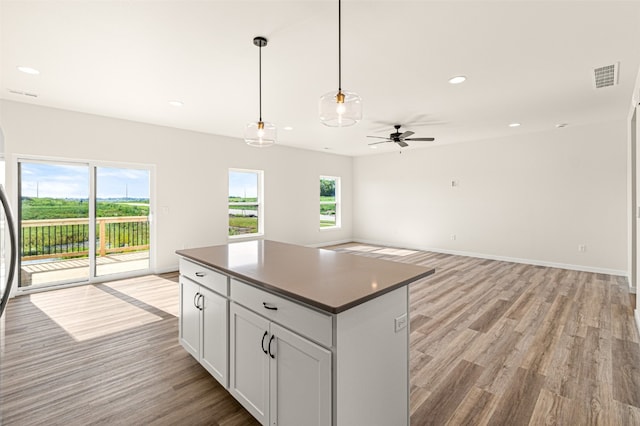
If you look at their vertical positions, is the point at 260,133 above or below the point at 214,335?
above

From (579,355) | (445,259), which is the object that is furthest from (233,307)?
(445,259)

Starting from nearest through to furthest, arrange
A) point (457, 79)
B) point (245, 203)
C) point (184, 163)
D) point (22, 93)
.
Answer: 1. point (457, 79)
2. point (22, 93)
3. point (184, 163)
4. point (245, 203)

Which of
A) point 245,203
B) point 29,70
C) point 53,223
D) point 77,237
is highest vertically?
point 29,70

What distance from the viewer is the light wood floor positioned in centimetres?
189

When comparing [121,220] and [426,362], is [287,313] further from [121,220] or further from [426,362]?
[121,220]

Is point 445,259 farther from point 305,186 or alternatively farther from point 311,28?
point 311,28

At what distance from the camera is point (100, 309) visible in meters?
3.62

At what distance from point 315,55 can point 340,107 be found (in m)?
0.95

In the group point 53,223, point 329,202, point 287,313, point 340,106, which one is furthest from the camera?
point 329,202

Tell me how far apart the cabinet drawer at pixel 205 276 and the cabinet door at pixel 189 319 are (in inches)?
2.4

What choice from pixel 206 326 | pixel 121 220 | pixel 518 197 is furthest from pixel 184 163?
pixel 518 197

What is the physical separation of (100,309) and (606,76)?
6481mm

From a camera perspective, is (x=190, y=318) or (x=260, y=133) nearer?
(x=190, y=318)

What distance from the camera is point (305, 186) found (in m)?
7.85
